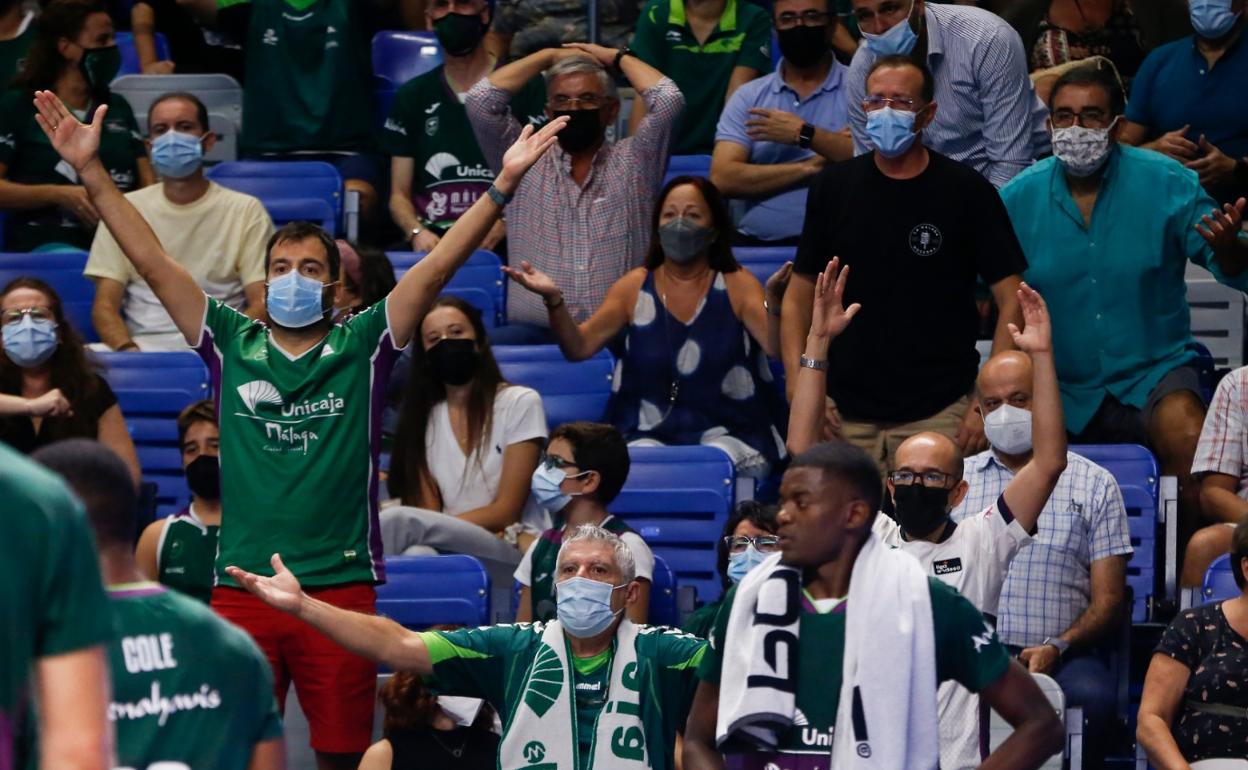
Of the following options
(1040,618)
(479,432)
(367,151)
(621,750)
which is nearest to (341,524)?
(621,750)

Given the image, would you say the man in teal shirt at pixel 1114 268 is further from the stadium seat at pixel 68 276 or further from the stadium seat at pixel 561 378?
the stadium seat at pixel 68 276

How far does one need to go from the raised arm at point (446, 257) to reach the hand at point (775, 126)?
2407mm

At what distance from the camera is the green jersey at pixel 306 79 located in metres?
9.83

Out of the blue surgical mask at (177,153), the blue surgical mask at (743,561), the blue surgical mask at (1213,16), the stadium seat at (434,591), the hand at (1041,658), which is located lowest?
the stadium seat at (434,591)

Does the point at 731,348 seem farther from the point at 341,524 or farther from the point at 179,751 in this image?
the point at 179,751

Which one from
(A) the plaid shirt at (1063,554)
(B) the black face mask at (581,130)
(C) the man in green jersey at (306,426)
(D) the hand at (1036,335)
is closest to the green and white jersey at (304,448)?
(C) the man in green jersey at (306,426)

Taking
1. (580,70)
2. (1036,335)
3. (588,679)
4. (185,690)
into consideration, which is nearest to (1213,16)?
(580,70)

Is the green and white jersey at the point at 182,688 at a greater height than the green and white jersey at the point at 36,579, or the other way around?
the green and white jersey at the point at 36,579

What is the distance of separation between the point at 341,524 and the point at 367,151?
4.32 m

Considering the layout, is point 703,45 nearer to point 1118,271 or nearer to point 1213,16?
point 1213,16

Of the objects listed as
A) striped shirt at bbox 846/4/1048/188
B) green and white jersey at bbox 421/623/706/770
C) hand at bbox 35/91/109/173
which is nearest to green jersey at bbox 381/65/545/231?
striped shirt at bbox 846/4/1048/188

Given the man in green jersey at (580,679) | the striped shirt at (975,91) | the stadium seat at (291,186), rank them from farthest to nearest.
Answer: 1. the stadium seat at (291,186)
2. the striped shirt at (975,91)
3. the man in green jersey at (580,679)

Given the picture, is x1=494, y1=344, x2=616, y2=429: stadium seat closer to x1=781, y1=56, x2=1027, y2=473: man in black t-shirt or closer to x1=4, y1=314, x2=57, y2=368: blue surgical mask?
x1=781, y1=56, x2=1027, y2=473: man in black t-shirt

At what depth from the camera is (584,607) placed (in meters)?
5.76
